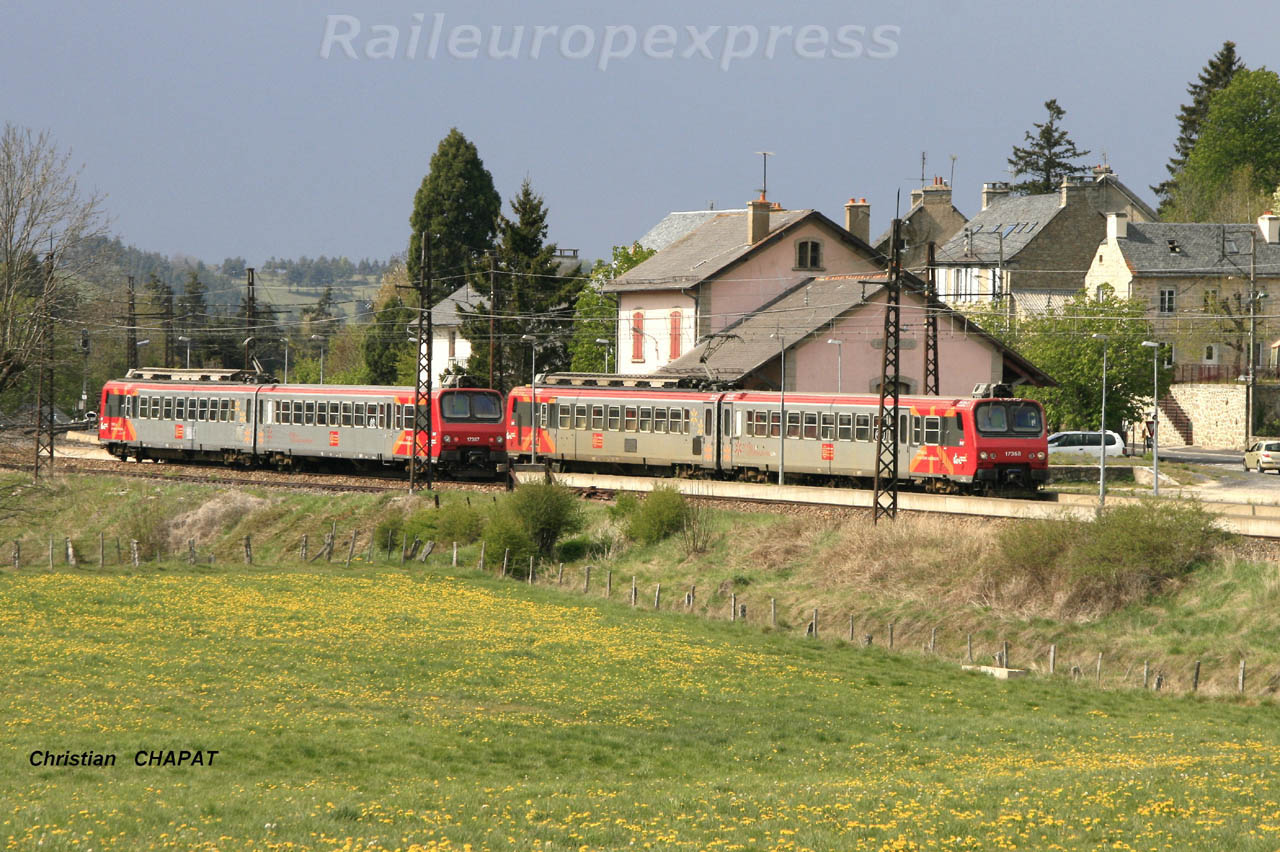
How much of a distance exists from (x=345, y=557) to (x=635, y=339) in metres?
28.3

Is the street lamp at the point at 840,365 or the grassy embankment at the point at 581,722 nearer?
the grassy embankment at the point at 581,722

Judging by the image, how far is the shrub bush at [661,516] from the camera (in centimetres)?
4469

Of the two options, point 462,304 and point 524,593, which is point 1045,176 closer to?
point 462,304

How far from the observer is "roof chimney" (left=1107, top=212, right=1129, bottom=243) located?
286ft

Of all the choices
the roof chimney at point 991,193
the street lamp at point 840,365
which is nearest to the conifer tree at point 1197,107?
the roof chimney at point 991,193

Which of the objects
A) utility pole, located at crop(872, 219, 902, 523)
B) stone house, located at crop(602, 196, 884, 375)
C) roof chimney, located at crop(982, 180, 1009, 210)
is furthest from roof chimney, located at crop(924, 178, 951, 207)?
utility pole, located at crop(872, 219, 902, 523)

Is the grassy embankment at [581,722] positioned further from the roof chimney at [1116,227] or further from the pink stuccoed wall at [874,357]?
the roof chimney at [1116,227]

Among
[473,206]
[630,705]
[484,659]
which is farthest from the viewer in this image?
[473,206]

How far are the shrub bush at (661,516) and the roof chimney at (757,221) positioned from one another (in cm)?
2659

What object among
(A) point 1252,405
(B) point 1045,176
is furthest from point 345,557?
(B) point 1045,176

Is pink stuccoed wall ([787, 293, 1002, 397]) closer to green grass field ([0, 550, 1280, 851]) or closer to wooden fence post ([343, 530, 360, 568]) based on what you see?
wooden fence post ([343, 530, 360, 568])

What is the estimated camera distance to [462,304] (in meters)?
98.2

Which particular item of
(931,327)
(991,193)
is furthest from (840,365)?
(991,193)

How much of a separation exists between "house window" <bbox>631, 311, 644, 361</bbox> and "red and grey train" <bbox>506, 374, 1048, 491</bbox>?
60.6 feet
